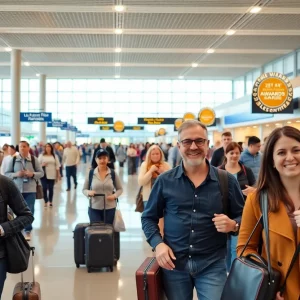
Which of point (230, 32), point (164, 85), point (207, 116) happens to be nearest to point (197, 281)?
point (230, 32)

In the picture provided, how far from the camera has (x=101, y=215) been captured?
768 centimetres

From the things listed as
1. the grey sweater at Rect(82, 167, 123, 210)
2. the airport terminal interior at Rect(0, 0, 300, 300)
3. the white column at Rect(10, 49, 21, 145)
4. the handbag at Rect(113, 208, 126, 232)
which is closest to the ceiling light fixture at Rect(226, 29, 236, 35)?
the airport terminal interior at Rect(0, 0, 300, 300)

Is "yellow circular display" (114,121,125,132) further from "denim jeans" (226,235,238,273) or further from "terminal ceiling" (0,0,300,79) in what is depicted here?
"denim jeans" (226,235,238,273)

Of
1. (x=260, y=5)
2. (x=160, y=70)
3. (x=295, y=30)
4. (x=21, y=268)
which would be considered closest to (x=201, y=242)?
(x=21, y=268)

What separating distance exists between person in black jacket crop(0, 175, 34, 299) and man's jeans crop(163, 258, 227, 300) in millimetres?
1153

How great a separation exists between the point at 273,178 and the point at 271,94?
43.6ft

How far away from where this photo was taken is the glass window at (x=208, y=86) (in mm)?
44969

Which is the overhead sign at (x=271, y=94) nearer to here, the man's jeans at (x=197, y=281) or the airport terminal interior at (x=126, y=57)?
the airport terminal interior at (x=126, y=57)

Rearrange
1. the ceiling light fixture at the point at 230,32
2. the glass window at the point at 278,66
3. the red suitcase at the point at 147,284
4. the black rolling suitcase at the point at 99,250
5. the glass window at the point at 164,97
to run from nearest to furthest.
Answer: the red suitcase at the point at 147,284 → the black rolling suitcase at the point at 99,250 → the ceiling light fixture at the point at 230,32 → the glass window at the point at 278,66 → the glass window at the point at 164,97

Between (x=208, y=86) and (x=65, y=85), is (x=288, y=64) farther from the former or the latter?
(x=65, y=85)

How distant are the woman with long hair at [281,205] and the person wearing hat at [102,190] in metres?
5.04

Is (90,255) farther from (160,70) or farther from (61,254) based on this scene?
(160,70)

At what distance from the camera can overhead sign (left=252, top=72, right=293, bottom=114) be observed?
48.9 ft

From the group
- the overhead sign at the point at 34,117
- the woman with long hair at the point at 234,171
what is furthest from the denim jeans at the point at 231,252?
the overhead sign at the point at 34,117
